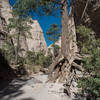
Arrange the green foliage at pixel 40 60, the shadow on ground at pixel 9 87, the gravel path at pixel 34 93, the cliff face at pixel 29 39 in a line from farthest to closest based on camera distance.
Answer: the cliff face at pixel 29 39 < the green foliage at pixel 40 60 < the shadow on ground at pixel 9 87 < the gravel path at pixel 34 93

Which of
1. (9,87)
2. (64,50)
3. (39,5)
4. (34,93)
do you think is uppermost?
(39,5)

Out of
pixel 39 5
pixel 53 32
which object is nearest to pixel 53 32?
pixel 53 32

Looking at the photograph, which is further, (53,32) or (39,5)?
(53,32)

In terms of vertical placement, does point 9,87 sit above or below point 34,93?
below

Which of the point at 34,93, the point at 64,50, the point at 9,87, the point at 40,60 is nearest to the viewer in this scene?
the point at 34,93

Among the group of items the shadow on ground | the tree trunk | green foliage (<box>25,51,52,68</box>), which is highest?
the tree trunk

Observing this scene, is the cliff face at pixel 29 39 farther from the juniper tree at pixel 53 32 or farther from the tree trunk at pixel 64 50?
the tree trunk at pixel 64 50

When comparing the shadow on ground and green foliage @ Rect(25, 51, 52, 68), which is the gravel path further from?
green foliage @ Rect(25, 51, 52, 68)

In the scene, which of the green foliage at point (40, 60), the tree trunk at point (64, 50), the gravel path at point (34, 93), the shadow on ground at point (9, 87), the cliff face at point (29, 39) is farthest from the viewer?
the cliff face at point (29, 39)

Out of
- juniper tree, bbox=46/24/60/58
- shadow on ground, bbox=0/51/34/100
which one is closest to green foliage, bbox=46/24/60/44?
juniper tree, bbox=46/24/60/58

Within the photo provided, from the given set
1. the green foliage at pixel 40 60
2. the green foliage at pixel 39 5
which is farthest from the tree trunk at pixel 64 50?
the green foliage at pixel 40 60

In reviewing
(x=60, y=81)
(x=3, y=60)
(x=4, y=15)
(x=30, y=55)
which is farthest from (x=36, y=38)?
(x=60, y=81)

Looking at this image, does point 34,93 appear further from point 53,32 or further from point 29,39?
point 29,39

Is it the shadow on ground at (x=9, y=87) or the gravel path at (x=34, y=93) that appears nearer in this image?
the gravel path at (x=34, y=93)
